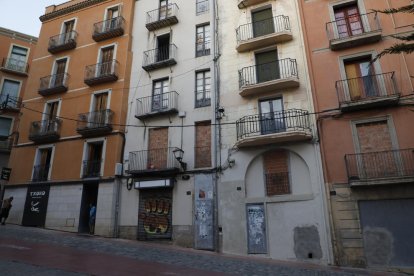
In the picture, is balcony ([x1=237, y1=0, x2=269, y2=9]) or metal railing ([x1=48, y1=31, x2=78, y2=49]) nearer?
balcony ([x1=237, y1=0, x2=269, y2=9])

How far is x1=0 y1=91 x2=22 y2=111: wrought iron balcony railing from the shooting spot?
25.8 meters

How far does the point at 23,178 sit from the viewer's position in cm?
1983

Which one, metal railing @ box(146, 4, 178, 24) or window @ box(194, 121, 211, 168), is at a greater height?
metal railing @ box(146, 4, 178, 24)

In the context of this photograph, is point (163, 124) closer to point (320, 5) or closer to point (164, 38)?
point (164, 38)

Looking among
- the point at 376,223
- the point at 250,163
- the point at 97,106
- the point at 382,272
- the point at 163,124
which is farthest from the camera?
the point at 97,106

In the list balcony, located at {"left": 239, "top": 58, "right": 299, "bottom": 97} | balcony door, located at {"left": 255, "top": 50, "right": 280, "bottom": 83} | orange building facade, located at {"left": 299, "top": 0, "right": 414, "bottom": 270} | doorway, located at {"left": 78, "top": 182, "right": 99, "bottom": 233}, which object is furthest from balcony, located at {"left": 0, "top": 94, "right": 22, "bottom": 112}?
orange building facade, located at {"left": 299, "top": 0, "right": 414, "bottom": 270}

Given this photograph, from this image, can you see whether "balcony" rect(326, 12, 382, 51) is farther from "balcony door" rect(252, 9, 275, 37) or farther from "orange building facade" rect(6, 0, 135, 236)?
"orange building facade" rect(6, 0, 135, 236)

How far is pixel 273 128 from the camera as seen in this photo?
576 inches

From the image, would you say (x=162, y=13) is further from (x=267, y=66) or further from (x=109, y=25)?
(x=267, y=66)

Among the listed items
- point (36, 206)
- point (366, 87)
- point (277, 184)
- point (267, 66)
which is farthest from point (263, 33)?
point (36, 206)

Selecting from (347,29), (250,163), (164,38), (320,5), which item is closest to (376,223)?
(250,163)

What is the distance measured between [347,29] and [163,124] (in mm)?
10689

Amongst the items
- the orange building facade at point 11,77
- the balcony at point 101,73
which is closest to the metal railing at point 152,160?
the balcony at point 101,73

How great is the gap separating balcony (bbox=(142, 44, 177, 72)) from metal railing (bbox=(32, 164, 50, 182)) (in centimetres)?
905
